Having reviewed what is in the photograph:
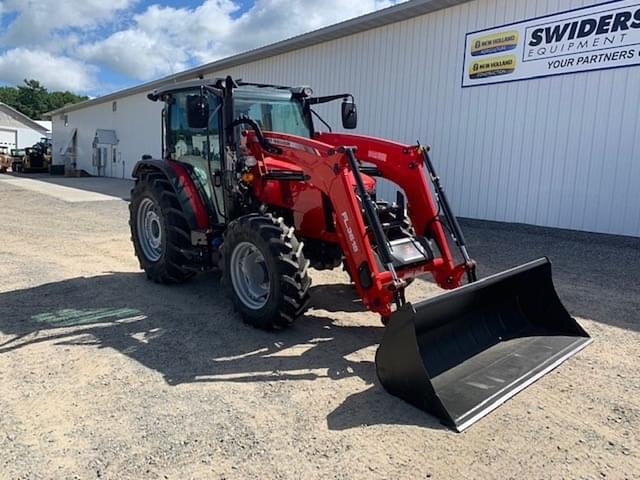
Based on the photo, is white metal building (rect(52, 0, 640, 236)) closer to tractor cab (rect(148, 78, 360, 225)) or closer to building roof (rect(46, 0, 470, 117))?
building roof (rect(46, 0, 470, 117))

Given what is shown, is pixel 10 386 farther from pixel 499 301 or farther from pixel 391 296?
pixel 499 301

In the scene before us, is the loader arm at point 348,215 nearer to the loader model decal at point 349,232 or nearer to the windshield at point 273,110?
the loader model decal at point 349,232

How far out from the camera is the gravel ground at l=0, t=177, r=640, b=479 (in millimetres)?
2754

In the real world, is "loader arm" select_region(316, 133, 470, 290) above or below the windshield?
below

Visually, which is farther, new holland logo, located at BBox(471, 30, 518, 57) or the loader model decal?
new holland logo, located at BBox(471, 30, 518, 57)

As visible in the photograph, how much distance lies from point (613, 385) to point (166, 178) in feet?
16.1

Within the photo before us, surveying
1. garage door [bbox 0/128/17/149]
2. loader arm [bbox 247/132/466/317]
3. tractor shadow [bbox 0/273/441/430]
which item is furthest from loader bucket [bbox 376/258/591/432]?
garage door [bbox 0/128/17/149]

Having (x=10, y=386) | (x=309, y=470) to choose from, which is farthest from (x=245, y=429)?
(x=10, y=386)

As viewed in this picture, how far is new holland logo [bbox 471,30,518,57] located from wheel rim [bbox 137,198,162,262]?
8.10 m

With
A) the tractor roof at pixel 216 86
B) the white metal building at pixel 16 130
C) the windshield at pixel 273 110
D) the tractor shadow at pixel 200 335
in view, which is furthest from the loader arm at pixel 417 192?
the white metal building at pixel 16 130

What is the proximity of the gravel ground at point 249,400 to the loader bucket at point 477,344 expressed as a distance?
4.2 inches

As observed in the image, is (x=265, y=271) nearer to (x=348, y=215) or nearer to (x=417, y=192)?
(x=348, y=215)

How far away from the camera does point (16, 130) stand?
5128 centimetres

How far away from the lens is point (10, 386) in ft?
11.7
